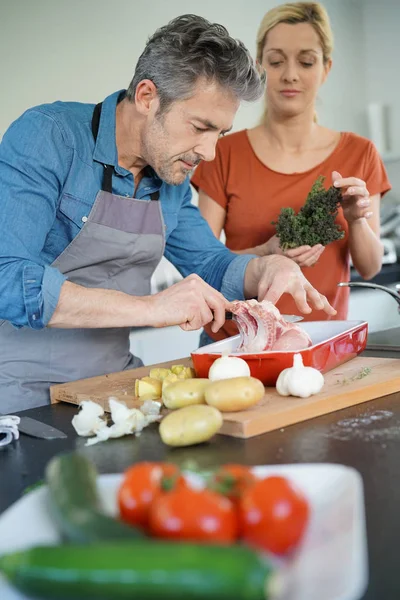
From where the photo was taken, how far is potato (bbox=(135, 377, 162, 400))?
1778mm

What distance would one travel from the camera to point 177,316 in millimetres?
1921

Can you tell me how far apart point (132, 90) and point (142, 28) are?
2.24 m

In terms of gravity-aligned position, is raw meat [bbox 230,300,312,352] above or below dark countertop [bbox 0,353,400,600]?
above

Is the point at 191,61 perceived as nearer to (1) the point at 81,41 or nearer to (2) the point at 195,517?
(2) the point at 195,517

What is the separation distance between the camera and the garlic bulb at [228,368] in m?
1.69

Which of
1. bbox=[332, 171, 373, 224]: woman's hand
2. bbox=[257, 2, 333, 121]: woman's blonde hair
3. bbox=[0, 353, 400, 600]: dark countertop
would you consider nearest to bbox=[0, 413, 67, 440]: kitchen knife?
bbox=[0, 353, 400, 600]: dark countertop

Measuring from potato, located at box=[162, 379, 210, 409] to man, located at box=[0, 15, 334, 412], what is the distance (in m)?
0.31

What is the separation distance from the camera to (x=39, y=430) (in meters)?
1.60

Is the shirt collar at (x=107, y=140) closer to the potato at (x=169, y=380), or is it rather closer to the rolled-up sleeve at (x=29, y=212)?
the rolled-up sleeve at (x=29, y=212)

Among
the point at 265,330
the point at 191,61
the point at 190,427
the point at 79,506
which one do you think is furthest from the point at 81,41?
the point at 79,506

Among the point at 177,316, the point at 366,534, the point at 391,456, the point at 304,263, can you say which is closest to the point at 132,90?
the point at 177,316

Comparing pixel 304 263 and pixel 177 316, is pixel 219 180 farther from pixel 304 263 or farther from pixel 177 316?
pixel 177 316

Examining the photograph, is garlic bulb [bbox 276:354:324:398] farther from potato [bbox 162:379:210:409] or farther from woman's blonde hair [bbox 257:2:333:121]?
woman's blonde hair [bbox 257:2:333:121]

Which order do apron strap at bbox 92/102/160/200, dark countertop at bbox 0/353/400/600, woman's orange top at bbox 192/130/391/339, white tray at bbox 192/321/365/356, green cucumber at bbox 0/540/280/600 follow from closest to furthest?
1. green cucumber at bbox 0/540/280/600
2. dark countertop at bbox 0/353/400/600
3. white tray at bbox 192/321/365/356
4. apron strap at bbox 92/102/160/200
5. woman's orange top at bbox 192/130/391/339
